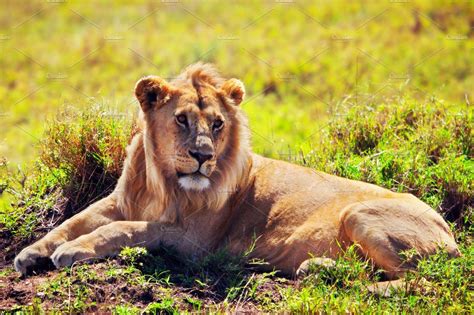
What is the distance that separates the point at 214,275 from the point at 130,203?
0.86m

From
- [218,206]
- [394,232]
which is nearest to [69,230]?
[218,206]

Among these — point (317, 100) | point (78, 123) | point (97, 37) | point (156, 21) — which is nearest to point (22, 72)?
point (97, 37)

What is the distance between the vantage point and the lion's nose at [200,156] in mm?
5562

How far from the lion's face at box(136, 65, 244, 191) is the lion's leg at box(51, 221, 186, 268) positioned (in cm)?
34

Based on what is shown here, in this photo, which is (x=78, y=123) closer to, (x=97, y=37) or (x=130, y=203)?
(x=130, y=203)

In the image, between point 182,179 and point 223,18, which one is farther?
point 223,18

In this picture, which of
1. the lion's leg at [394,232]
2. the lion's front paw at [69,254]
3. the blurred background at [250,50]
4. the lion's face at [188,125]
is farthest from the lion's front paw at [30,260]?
the blurred background at [250,50]

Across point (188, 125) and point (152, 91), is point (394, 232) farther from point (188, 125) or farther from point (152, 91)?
point (152, 91)

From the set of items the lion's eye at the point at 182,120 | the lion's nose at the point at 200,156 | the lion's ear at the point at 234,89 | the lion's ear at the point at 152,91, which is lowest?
the lion's nose at the point at 200,156

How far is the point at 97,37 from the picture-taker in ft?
51.2

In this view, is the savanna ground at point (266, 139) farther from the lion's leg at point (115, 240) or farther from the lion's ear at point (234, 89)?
the lion's ear at point (234, 89)

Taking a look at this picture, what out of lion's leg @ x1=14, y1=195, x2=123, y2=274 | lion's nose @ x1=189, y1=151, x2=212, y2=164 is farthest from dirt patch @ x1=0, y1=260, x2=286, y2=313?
lion's nose @ x1=189, y1=151, x2=212, y2=164

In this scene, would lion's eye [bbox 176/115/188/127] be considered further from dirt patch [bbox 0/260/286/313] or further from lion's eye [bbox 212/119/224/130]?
dirt patch [bbox 0/260/286/313]

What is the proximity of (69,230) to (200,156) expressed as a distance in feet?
3.46
